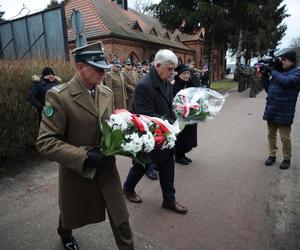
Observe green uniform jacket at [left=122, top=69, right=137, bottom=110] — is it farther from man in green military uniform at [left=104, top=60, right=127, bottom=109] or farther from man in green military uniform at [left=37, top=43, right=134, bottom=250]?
man in green military uniform at [left=37, top=43, right=134, bottom=250]

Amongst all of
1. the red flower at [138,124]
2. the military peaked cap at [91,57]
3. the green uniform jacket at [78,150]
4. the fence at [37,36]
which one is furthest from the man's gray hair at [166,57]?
the fence at [37,36]

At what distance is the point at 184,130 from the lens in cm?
472

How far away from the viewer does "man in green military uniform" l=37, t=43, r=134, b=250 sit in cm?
184

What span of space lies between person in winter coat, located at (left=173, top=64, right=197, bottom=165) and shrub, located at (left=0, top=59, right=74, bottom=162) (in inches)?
114

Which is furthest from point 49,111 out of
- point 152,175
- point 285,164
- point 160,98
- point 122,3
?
point 122,3

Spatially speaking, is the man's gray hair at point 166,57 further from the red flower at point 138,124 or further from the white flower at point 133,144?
the white flower at point 133,144

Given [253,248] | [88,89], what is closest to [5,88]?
[88,89]

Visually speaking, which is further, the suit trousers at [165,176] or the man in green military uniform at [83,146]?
the suit trousers at [165,176]

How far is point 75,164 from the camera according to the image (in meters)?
1.81

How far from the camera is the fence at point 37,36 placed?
336 inches

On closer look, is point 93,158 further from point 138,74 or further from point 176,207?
point 138,74

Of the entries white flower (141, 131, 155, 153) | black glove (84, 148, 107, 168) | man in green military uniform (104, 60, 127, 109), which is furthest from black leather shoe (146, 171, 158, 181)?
man in green military uniform (104, 60, 127, 109)

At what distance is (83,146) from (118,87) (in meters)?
5.53

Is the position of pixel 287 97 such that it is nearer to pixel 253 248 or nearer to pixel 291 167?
pixel 291 167
